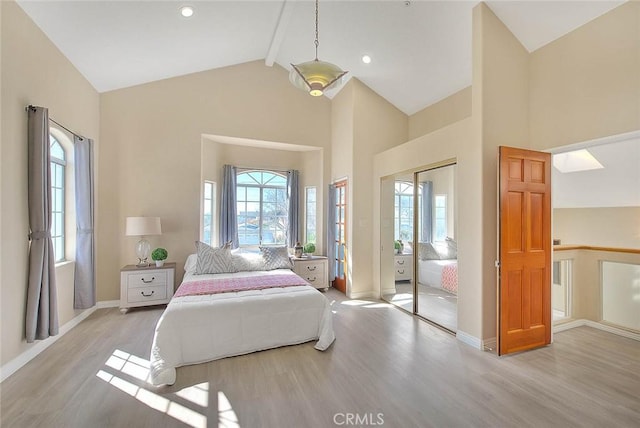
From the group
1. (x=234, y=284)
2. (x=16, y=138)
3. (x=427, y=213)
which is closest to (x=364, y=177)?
(x=427, y=213)

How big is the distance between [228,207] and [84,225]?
2.14 metres

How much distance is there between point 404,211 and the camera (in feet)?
14.7

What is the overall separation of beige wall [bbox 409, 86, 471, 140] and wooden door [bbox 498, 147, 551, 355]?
1562mm

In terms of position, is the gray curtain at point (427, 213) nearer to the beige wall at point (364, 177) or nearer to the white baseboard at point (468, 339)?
the beige wall at point (364, 177)

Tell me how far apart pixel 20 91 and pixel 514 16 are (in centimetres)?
492

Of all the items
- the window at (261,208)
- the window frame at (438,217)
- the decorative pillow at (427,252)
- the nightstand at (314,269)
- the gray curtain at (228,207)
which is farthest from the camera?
the window at (261,208)

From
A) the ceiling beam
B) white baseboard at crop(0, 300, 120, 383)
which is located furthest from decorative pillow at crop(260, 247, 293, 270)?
the ceiling beam

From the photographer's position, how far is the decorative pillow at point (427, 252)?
13.5 feet

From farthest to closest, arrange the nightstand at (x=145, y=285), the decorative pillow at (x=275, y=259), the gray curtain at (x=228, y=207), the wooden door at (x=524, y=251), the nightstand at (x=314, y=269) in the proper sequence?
the gray curtain at (x=228, y=207)
the nightstand at (x=314, y=269)
the decorative pillow at (x=275, y=259)
the nightstand at (x=145, y=285)
the wooden door at (x=524, y=251)

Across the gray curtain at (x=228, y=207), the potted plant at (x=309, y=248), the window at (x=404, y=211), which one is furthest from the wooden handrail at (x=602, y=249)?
the gray curtain at (x=228, y=207)

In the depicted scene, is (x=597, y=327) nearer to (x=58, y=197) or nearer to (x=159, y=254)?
(x=159, y=254)

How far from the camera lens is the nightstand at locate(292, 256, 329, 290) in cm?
506

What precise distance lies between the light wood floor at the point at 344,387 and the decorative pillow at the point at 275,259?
160cm

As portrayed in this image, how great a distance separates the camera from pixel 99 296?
4.19 metres
